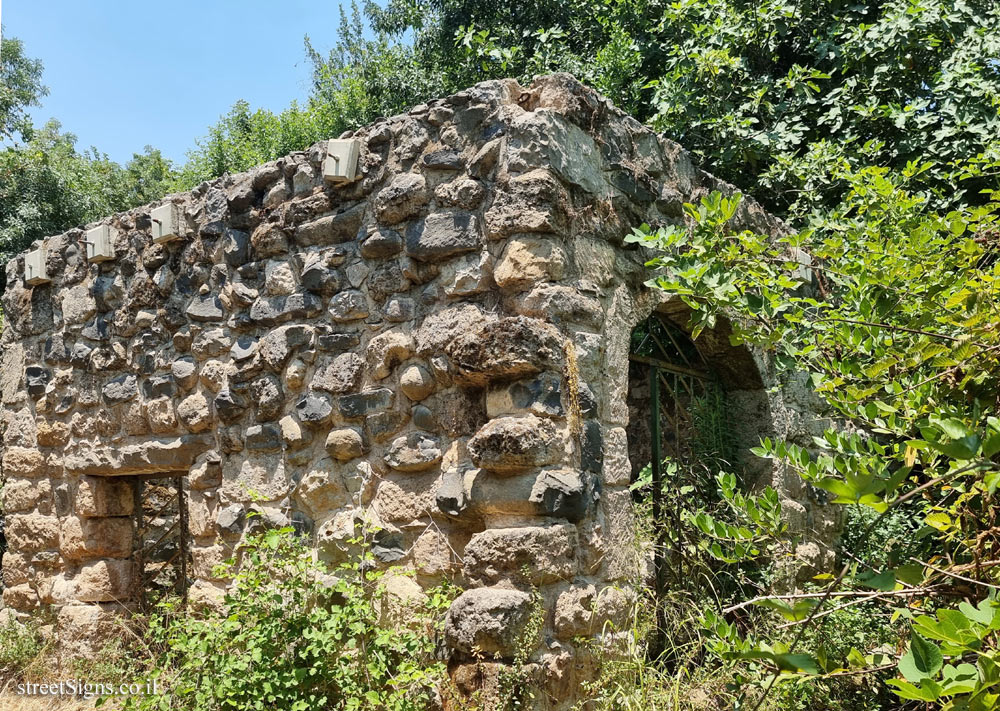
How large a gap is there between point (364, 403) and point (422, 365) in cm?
32

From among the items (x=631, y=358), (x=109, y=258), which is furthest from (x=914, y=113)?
(x=109, y=258)

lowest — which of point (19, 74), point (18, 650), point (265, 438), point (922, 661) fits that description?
point (18, 650)

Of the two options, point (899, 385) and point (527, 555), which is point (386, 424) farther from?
point (899, 385)

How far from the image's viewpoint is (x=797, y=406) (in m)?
4.88

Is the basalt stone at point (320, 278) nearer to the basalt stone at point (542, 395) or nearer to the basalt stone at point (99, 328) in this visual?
the basalt stone at point (542, 395)

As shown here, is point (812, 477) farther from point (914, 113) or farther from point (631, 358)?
point (914, 113)

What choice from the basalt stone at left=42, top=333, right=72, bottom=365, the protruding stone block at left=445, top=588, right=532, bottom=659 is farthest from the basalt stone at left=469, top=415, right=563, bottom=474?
the basalt stone at left=42, top=333, right=72, bottom=365

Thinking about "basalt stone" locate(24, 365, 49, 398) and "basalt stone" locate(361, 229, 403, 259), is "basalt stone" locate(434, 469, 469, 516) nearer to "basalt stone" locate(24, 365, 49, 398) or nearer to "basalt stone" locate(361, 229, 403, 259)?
"basalt stone" locate(361, 229, 403, 259)

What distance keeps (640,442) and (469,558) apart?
1466 millimetres

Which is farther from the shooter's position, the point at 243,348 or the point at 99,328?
the point at 99,328

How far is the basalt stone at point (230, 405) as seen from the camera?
392 centimetres

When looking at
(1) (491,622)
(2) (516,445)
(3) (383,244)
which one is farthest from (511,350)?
(1) (491,622)

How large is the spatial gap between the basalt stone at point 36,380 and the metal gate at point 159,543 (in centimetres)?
81

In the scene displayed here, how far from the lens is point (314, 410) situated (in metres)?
3.61
